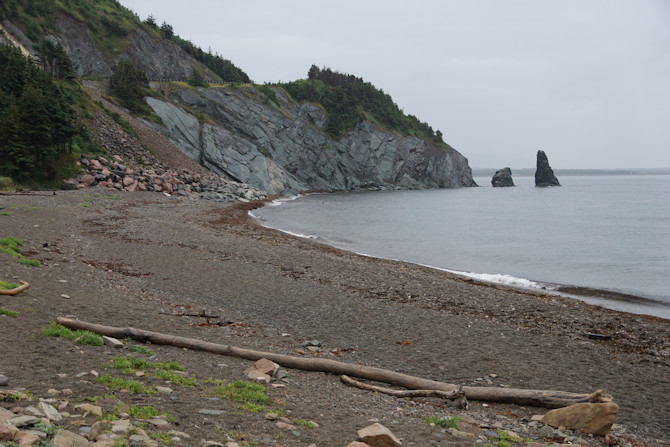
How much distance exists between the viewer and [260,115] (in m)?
99.4

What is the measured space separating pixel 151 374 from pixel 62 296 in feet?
19.2

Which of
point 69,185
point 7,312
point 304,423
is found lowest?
point 304,423

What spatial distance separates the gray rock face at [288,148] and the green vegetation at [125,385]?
73659 millimetres

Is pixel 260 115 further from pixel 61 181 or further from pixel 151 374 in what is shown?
pixel 151 374

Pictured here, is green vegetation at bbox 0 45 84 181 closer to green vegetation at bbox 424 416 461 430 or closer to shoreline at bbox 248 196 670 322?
shoreline at bbox 248 196 670 322

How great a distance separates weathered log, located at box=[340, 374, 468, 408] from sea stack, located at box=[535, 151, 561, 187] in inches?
7368

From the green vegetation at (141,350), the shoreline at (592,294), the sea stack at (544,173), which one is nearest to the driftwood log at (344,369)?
the green vegetation at (141,350)

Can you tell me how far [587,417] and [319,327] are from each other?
7.65 meters

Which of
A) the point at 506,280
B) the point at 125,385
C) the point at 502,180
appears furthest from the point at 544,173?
the point at 125,385

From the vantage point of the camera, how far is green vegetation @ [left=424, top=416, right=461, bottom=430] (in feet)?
24.8

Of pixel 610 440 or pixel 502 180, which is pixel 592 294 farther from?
pixel 502 180

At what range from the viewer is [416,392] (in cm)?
903

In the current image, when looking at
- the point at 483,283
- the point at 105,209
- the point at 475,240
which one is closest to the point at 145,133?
the point at 105,209

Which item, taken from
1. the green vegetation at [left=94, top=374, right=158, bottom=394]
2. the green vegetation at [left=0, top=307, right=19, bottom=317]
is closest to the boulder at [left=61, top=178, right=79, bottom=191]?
the green vegetation at [left=0, top=307, right=19, bottom=317]
